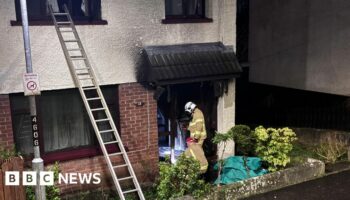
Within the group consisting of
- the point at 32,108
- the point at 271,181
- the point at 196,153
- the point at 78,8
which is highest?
the point at 78,8

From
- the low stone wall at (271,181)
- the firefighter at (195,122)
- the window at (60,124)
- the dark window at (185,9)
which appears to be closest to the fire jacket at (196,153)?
the firefighter at (195,122)

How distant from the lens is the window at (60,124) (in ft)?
22.4

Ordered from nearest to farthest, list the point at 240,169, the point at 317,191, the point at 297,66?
the point at 317,191
the point at 240,169
the point at 297,66

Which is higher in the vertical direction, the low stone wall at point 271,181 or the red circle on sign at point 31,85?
the red circle on sign at point 31,85

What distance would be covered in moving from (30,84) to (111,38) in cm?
244

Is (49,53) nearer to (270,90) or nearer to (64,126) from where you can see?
(64,126)

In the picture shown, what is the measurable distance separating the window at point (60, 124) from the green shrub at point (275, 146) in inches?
116

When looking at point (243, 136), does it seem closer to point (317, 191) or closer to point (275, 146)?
point (275, 146)

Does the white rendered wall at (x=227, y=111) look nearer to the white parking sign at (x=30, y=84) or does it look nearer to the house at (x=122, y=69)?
A: the house at (x=122, y=69)

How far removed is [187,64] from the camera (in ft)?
25.9

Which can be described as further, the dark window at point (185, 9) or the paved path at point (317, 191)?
the dark window at point (185, 9)

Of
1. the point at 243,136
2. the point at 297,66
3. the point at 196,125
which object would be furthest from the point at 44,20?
the point at 297,66

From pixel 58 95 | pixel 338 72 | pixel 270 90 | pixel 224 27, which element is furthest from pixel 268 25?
pixel 58 95

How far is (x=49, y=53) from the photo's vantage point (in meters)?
6.77
